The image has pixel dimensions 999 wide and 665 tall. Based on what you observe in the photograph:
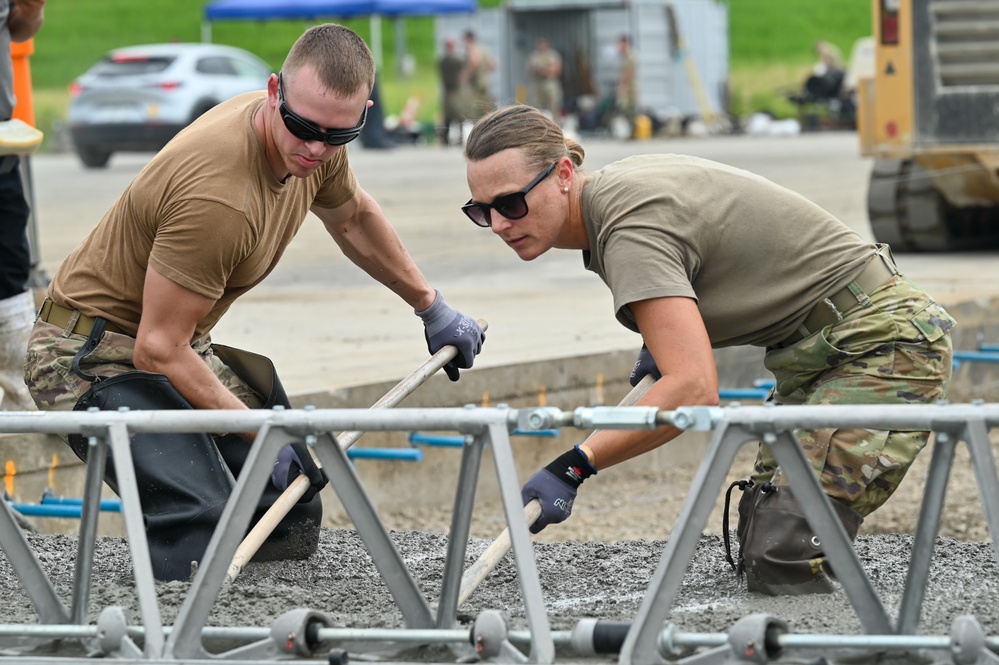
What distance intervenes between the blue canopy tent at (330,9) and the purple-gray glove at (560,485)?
76.1 ft

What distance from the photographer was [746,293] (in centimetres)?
376

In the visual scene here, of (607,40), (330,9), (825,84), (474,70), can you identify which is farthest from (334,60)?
(607,40)

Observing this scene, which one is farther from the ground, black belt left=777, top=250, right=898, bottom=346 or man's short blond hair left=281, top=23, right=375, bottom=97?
man's short blond hair left=281, top=23, right=375, bottom=97

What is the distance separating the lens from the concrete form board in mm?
29188

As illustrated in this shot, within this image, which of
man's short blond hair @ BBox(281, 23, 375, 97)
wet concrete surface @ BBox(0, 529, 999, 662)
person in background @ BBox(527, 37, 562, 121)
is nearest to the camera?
wet concrete surface @ BBox(0, 529, 999, 662)

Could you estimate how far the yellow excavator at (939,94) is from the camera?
9.85 meters

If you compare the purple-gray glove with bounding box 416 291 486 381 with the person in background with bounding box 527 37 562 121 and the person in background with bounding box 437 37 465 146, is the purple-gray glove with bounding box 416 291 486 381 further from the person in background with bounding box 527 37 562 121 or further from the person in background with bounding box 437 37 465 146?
the person in background with bounding box 527 37 562 121

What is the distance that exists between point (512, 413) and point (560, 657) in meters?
0.57

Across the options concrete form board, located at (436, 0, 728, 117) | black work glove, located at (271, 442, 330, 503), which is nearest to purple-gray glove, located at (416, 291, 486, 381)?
black work glove, located at (271, 442, 330, 503)

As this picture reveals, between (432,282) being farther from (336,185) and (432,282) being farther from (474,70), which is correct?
(474,70)

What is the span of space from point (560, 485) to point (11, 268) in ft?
9.17

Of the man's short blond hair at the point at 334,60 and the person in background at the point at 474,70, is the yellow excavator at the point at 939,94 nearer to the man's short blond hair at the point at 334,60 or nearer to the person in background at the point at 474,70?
the man's short blond hair at the point at 334,60

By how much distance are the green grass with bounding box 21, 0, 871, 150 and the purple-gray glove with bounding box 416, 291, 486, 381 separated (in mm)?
32197

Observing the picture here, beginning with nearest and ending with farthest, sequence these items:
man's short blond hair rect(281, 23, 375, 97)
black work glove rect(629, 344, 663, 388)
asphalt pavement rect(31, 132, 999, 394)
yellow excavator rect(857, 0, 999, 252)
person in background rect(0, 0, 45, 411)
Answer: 1. man's short blond hair rect(281, 23, 375, 97)
2. black work glove rect(629, 344, 663, 388)
3. person in background rect(0, 0, 45, 411)
4. asphalt pavement rect(31, 132, 999, 394)
5. yellow excavator rect(857, 0, 999, 252)
